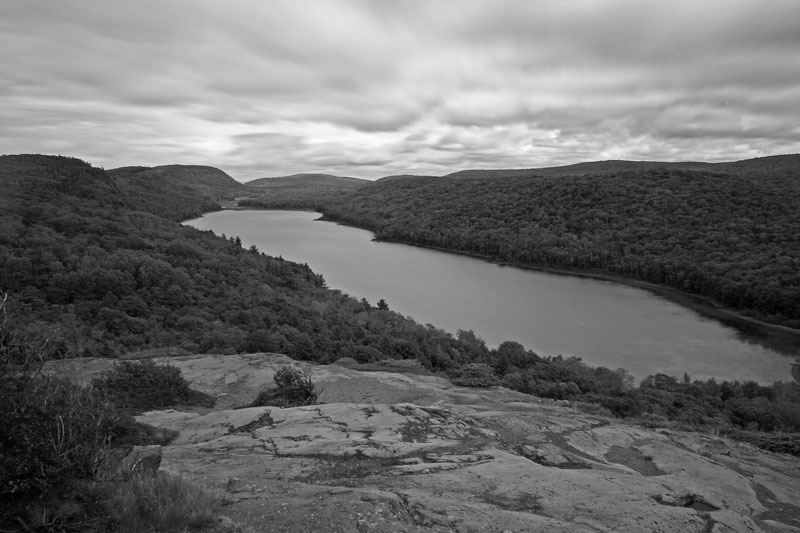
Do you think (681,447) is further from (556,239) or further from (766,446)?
(556,239)

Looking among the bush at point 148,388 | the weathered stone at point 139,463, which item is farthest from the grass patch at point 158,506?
the bush at point 148,388

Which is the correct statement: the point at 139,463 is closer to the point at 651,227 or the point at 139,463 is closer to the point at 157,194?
the point at 651,227

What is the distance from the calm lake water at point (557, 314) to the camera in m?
30.9

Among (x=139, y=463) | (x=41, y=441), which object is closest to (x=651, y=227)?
(x=139, y=463)

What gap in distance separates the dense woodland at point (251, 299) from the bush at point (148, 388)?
1422 millimetres

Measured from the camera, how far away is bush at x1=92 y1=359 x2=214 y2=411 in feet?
27.9

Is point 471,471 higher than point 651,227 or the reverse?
the reverse

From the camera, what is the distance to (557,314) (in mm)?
38938

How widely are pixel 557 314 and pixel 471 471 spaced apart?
36.0 m

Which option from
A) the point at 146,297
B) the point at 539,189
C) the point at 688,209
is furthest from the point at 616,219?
the point at 146,297

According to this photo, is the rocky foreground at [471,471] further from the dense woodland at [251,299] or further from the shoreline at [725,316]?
the shoreline at [725,316]

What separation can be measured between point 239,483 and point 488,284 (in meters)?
46.8

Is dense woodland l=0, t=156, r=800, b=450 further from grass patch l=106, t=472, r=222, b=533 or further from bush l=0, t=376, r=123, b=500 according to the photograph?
grass patch l=106, t=472, r=222, b=533

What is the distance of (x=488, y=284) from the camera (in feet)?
164
